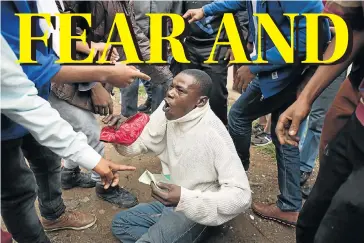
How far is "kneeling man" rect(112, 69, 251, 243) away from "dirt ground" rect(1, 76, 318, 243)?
35cm

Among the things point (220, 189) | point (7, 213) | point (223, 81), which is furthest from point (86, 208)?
point (223, 81)

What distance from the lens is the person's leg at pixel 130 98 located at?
13.6ft

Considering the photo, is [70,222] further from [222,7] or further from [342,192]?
[222,7]

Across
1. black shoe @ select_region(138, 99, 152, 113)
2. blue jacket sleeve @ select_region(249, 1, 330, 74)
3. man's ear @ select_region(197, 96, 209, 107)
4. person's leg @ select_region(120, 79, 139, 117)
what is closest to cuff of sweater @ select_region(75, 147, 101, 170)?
man's ear @ select_region(197, 96, 209, 107)

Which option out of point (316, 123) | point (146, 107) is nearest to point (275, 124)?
point (316, 123)

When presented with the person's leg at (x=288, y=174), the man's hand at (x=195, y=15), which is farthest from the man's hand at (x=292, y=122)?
the man's hand at (x=195, y=15)

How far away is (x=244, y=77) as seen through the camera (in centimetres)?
268

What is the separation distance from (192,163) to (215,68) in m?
1.53

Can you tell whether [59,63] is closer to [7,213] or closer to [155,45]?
[7,213]

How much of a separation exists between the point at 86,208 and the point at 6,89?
156cm

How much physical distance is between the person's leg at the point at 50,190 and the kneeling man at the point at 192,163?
0.42m

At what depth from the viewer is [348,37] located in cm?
168

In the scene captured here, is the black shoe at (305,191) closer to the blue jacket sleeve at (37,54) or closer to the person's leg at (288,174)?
the person's leg at (288,174)

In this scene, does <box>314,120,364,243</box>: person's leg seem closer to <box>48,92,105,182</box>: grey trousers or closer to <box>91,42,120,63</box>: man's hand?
<box>91,42,120,63</box>: man's hand
